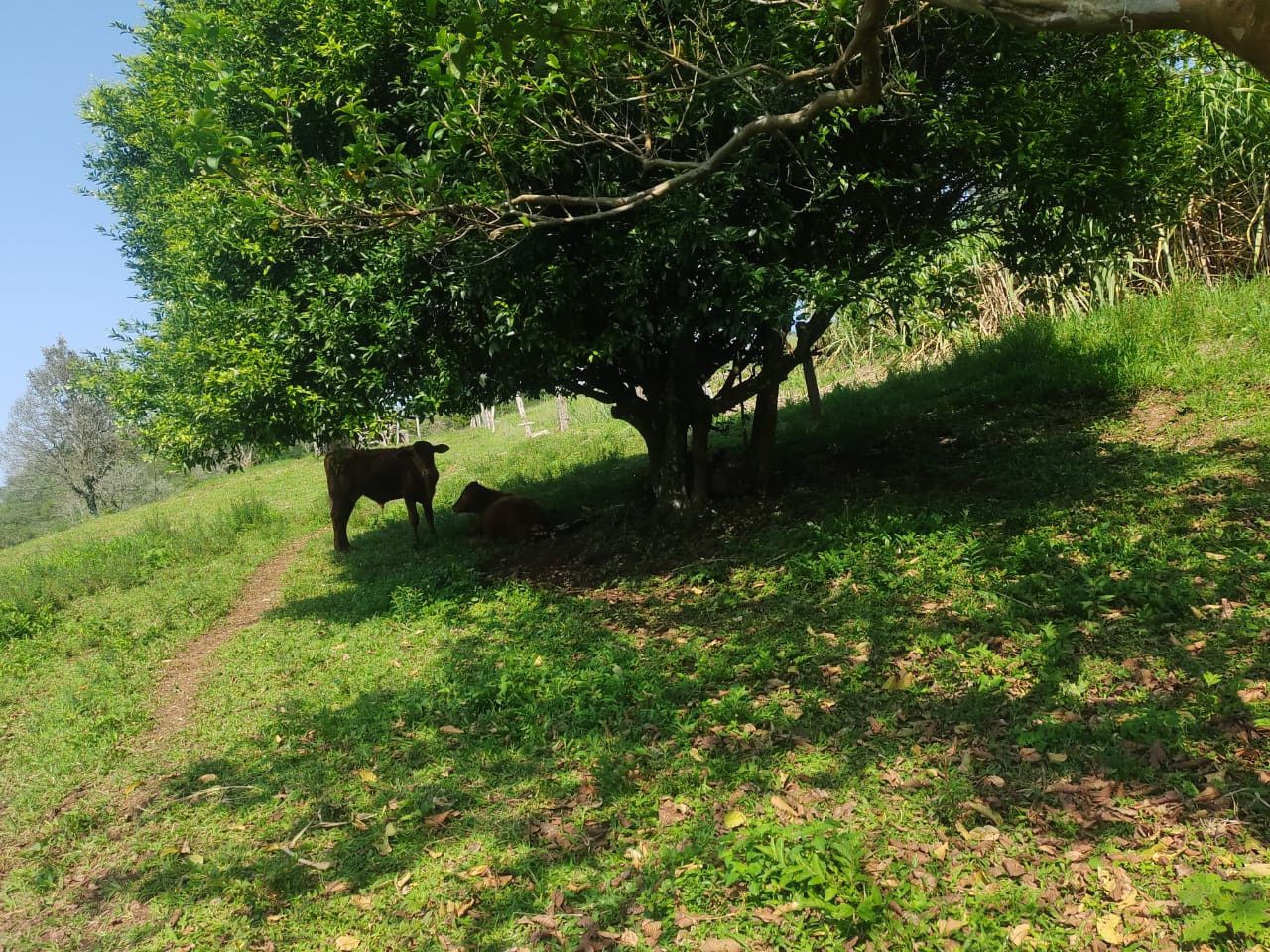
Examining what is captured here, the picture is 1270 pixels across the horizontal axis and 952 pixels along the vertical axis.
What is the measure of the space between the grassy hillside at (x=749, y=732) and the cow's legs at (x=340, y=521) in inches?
95.2

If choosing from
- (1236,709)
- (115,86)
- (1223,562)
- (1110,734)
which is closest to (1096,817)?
(1110,734)

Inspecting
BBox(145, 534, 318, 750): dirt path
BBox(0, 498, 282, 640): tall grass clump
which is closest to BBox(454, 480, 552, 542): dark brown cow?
BBox(145, 534, 318, 750): dirt path

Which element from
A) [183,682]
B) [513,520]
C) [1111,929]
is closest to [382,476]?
[513,520]

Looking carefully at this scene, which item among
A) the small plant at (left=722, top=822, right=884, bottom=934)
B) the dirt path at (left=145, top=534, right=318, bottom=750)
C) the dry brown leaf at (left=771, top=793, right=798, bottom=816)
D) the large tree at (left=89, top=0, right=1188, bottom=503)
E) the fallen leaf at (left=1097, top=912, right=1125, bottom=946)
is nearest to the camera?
the fallen leaf at (left=1097, top=912, right=1125, bottom=946)

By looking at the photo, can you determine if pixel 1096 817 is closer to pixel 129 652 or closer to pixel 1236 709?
pixel 1236 709

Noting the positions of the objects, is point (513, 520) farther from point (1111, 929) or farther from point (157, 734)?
point (1111, 929)

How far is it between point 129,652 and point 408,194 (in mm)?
6397

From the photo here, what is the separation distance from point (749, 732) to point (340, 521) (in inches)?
359

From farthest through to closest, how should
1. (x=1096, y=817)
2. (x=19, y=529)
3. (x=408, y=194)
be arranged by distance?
(x=19, y=529) < (x=408, y=194) < (x=1096, y=817)

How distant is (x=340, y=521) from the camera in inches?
488

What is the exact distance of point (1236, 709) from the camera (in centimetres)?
426

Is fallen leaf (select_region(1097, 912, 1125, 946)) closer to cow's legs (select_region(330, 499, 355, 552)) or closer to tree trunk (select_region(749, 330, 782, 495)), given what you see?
tree trunk (select_region(749, 330, 782, 495))

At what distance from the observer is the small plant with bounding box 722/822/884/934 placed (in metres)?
3.35

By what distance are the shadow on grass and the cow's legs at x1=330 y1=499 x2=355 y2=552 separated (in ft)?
11.2
